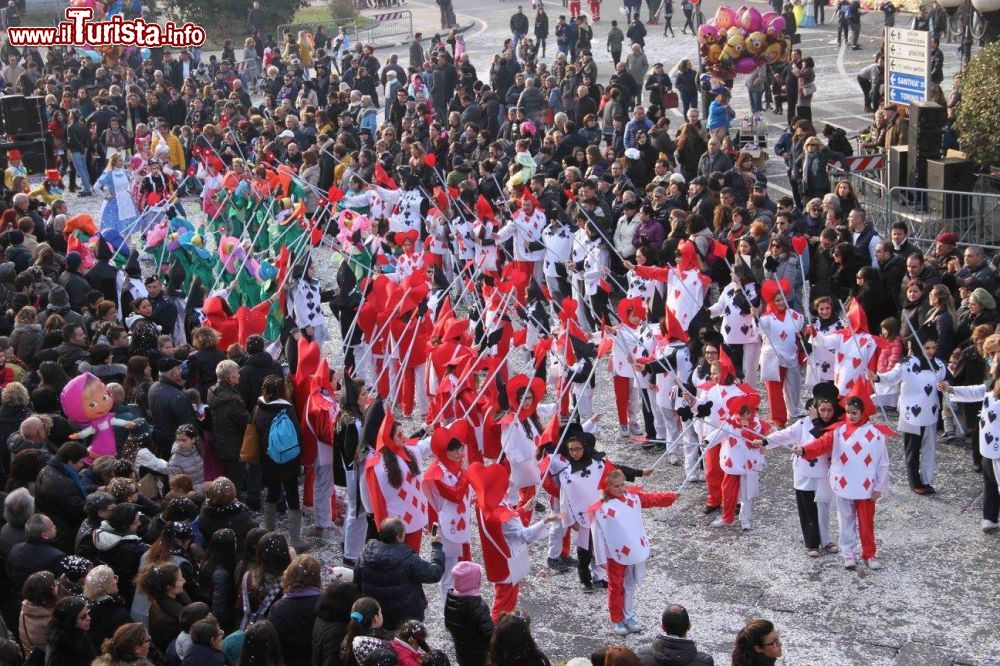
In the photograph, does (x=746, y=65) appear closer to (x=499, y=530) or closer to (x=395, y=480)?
(x=395, y=480)

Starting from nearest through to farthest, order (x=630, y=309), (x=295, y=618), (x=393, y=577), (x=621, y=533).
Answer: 1. (x=295, y=618)
2. (x=393, y=577)
3. (x=621, y=533)
4. (x=630, y=309)

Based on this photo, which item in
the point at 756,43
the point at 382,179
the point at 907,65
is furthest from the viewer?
the point at 756,43

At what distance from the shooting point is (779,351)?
44.0ft

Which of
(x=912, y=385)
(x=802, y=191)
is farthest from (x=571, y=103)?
(x=912, y=385)

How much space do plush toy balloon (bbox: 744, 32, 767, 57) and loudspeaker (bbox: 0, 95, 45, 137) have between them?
12509mm

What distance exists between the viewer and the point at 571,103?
80.2 feet

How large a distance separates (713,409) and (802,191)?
7212mm

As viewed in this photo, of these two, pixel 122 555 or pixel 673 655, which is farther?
pixel 122 555

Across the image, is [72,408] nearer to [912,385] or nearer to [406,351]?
[406,351]

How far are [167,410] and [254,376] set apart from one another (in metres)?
0.81

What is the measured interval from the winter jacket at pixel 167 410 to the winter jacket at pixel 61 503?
66.7 inches

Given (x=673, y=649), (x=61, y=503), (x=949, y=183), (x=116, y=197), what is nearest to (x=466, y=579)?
(x=673, y=649)

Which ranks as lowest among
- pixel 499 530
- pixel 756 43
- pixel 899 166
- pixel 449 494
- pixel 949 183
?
pixel 499 530

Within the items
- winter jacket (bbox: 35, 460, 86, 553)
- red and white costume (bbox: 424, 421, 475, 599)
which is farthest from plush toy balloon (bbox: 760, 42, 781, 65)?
winter jacket (bbox: 35, 460, 86, 553)
